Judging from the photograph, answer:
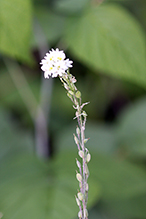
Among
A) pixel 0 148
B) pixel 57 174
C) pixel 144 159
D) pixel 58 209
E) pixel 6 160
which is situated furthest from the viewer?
pixel 144 159

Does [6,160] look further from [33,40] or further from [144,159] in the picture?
[144,159]

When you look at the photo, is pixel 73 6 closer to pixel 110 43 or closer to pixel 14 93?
pixel 110 43

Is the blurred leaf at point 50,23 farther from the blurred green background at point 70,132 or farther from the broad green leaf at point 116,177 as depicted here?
the broad green leaf at point 116,177

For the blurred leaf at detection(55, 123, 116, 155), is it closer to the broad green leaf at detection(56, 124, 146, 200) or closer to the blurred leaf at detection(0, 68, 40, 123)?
the broad green leaf at detection(56, 124, 146, 200)

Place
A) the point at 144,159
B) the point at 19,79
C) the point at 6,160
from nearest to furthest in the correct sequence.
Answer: the point at 6,160, the point at 144,159, the point at 19,79

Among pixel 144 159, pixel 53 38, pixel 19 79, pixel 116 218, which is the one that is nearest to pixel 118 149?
pixel 144 159

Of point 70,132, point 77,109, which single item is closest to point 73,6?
point 70,132

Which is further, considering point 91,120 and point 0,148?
point 91,120
